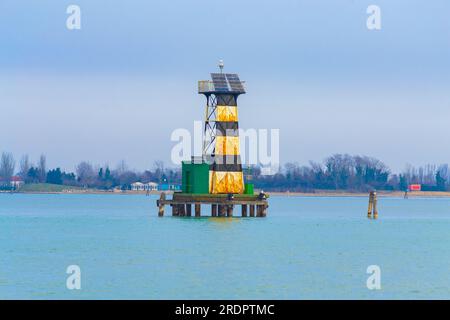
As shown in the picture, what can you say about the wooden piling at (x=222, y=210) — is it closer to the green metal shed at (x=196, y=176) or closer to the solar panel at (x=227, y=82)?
the green metal shed at (x=196, y=176)

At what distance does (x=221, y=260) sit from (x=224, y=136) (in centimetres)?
2960

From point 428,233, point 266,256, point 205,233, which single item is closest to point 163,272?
point 266,256

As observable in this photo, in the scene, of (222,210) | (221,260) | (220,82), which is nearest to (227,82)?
(220,82)

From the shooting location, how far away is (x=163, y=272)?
60281 millimetres

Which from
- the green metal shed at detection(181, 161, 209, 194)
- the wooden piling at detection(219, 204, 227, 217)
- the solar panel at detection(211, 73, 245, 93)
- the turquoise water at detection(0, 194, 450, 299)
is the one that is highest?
the solar panel at detection(211, 73, 245, 93)

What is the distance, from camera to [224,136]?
95438mm

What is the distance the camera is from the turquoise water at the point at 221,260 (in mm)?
53875

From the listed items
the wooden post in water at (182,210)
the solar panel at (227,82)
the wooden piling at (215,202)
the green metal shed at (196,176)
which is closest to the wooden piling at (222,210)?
the wooden piling at (215,202)

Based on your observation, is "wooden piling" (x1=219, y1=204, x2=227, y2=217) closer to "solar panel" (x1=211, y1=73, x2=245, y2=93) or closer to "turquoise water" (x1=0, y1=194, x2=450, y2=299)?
"turquoise water" (x1=0, y1=194, x2=450, y2=299)

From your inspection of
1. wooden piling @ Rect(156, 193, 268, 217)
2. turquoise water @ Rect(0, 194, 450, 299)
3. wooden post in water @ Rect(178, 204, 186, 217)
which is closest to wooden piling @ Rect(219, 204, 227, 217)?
wooden piling @ Rect(156, 193, 268, 217)

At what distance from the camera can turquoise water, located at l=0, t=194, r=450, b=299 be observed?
53875mm

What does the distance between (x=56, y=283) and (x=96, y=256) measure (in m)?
13.3
